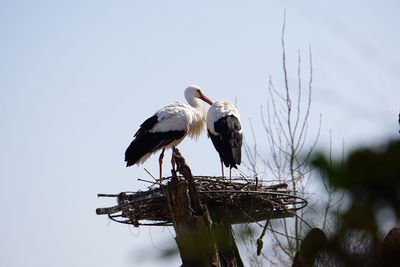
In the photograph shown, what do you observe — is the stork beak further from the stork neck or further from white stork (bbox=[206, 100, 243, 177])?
white stork (bbox=[206, 100, 243, 177])

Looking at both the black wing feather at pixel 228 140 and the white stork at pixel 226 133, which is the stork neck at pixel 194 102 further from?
the black wing feather at pixel 228 140

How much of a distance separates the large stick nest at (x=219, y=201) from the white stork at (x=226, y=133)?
1439 millimetres

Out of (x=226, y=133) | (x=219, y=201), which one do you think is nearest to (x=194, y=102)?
(x=226, y=133)

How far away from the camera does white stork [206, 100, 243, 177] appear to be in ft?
26.6

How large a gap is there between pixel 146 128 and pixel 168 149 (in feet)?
1.62

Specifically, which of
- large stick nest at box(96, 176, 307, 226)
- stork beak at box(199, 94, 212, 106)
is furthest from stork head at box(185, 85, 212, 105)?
large stick nest at box(96, 176, 307, 226)

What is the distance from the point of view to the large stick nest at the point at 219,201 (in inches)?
243

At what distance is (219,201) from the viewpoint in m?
6.25

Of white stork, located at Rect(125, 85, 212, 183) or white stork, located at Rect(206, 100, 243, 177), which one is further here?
white stork, located at Rect(125, 85, 212, 183)

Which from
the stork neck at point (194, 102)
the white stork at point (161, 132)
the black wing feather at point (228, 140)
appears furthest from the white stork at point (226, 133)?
the stork neck at point (194, 102)

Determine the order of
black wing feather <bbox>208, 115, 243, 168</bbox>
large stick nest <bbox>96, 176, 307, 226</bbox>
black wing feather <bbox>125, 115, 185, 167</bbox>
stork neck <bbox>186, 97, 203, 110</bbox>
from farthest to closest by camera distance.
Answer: stork neck <bbox>186, 97, 203, 110</bbox> → black wing feather <bbox>125, 115, 185, 167</bbox> → black wing feather <bbox>208, 115, 243, 168</bbox> → large stick nest <bbox>96, 176, 307, 226</bbox>

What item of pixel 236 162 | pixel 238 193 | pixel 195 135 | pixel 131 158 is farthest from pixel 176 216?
pixel 195 135

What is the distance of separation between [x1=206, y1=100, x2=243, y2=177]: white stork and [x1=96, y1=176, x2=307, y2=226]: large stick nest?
4.72 feet

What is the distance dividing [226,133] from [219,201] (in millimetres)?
2034
